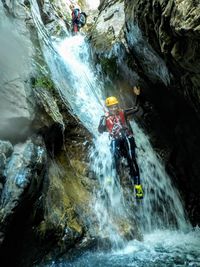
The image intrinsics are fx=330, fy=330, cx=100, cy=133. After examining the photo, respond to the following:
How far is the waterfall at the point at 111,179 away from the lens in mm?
9781

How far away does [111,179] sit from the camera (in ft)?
34.9

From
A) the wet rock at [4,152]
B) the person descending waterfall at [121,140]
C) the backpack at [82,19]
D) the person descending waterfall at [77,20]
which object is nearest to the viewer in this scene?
the wet rock at [4,152]

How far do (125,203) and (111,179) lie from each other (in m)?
0.89

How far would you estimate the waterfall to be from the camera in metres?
9.78

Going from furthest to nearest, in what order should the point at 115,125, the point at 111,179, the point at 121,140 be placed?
the point at 111,179, the point at 115,125, the point at 121,140

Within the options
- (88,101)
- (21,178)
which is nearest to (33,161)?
(21,178)

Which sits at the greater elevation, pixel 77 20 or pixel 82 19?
pixel 82 19

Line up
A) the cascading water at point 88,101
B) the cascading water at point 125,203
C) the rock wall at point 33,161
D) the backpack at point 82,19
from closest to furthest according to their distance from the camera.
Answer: the rock wall at point 33,161
the cascading water at point 125,203
the cascading water at point 88,101
the backpack at point 82,19

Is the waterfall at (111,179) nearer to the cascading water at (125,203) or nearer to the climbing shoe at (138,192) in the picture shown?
the cascading water at (125,203)

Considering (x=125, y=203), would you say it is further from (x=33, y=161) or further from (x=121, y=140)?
(x=33, y=161)

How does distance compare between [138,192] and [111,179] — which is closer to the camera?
[138,192]

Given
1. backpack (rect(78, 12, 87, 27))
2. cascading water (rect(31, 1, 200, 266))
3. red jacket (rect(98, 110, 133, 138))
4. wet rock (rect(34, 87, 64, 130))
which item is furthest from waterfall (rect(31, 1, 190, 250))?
backpack (rect(78, 12, 87, 27))

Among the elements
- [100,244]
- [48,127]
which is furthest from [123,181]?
[48,127]

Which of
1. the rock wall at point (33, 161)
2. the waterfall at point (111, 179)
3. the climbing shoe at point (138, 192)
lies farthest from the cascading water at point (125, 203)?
the climbing shoe at point (138, 192)
